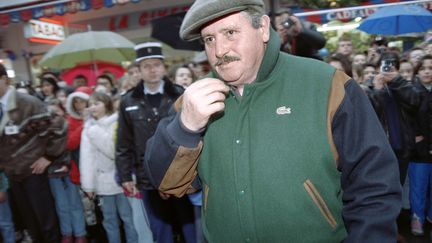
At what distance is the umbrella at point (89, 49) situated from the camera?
24.3 ft

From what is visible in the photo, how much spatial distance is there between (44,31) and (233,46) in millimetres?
14458

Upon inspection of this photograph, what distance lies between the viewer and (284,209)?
1475 millimetres

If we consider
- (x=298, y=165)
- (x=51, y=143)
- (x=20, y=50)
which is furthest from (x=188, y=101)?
(x=20, y=50)

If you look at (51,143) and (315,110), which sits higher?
(315,110)

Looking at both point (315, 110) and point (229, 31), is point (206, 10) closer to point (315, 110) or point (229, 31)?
point (229, 31)

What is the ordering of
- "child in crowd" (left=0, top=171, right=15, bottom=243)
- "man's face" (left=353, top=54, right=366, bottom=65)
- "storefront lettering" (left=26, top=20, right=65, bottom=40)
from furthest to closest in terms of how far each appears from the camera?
"storefront lettering" (left=26, top=20, right=65, bottom=40) < "man's face" (left=353, top=54, right=366, bottom=65) < "child in crowd" (left=0, top=171, right=15, bottom=243)

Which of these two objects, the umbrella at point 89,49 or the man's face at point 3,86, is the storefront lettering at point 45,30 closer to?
the umbrella at point 89,49

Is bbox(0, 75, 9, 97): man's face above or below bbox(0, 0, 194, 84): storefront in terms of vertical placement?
below

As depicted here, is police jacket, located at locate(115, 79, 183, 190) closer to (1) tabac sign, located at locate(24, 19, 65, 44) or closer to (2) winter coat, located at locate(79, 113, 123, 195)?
(2) winter coat, located at locate(79, 113, 123, 195)

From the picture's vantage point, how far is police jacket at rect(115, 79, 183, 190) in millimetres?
3822

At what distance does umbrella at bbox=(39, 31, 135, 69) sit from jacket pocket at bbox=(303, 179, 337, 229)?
6.54m

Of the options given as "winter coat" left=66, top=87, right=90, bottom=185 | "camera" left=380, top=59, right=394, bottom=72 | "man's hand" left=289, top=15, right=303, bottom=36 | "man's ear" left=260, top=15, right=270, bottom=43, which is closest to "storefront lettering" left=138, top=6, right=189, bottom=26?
"winter coat" left=66, top=87, right=90, bottom=185

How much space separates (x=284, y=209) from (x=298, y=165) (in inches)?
6.8

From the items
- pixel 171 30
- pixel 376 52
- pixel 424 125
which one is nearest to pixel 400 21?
pixel 376 52
